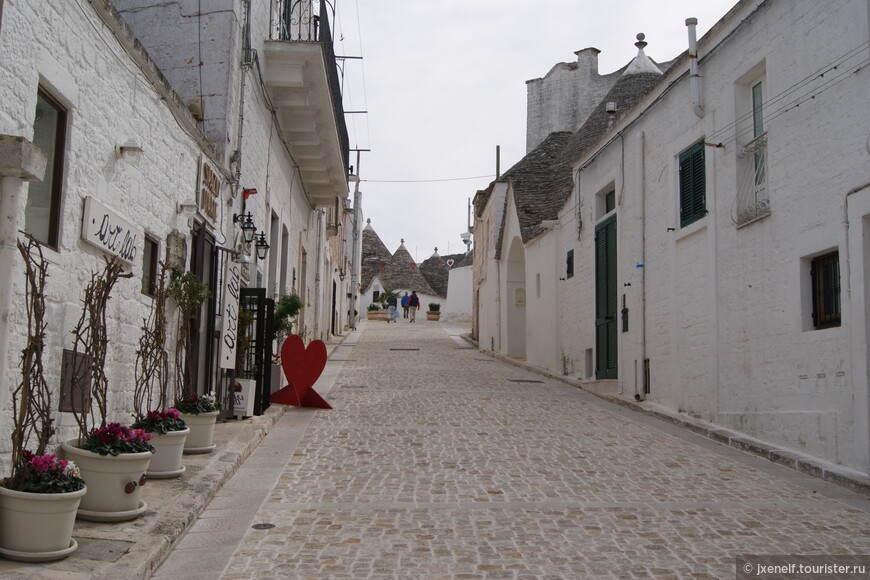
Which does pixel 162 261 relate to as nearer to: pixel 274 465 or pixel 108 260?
pixel 108 260

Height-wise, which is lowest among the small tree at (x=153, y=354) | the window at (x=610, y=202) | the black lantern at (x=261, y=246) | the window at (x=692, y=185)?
the small tree at (x=153, y=354)

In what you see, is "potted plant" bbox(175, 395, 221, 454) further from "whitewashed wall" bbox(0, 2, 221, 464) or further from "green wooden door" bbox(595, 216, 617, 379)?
"green wooden door" bbox(595, 216, 617, 379)

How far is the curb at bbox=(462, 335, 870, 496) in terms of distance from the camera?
6.75 meters

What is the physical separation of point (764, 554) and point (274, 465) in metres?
4.20

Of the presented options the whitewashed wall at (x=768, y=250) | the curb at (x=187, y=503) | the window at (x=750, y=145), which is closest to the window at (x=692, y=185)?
the whitewashed wall at (x=768, y=250)

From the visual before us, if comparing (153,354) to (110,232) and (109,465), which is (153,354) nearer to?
(110,232)

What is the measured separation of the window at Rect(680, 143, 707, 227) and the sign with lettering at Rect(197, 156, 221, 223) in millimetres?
5912

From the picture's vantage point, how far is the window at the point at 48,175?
15.9 ft

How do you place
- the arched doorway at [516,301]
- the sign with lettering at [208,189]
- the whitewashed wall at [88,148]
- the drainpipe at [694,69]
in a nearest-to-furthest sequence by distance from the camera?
the whitewashed wall at [88,148] < the sign with lettering at [208,189] < the drainpipe at [694,69] < the arched doorway at [516,301]

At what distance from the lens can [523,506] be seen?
600 centimetres

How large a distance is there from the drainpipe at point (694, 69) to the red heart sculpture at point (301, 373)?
18.7 feet

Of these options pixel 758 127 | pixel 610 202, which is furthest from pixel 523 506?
pixel 610 202

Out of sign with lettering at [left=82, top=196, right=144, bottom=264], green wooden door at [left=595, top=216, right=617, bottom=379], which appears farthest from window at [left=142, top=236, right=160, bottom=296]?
green wooden door at [left=595, top=216, right=617, bottom=379]

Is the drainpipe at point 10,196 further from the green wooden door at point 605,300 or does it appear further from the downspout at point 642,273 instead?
the green wooden door at point 605,300
